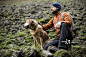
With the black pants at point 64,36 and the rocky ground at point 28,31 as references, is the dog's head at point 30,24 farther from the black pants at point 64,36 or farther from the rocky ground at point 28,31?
the black pants at point 64,36

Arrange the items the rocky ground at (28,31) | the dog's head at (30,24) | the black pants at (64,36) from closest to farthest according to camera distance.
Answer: the black pants at (64,36), the dog's head at (30,24), the rocky ground at (28,31)

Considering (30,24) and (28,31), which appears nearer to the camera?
(30,24)

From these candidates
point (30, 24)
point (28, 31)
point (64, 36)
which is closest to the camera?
point (64, 36)

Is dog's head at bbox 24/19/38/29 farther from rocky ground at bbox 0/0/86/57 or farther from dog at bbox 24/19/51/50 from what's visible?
rocky ground at bbox 0/0/86/57

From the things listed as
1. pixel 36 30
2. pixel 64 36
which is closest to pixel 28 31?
pixel 36 30

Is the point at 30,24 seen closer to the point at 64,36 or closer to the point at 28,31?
the point at 64,36

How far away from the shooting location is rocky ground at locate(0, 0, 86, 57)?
2189 millimetres

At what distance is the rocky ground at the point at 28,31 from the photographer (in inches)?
86.2

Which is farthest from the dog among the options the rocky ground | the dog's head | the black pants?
the black pants

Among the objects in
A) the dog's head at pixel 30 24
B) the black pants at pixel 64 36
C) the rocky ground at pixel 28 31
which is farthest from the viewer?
the rocky ground at pixel 28 31

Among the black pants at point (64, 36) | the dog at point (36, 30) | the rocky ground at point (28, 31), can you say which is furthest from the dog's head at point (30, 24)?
the black pants at point (64, 36)

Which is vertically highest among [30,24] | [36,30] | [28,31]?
[30,24]

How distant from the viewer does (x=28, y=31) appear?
164 inches

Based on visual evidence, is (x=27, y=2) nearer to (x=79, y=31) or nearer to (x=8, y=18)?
(x=8, y=18)
